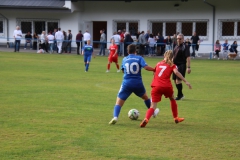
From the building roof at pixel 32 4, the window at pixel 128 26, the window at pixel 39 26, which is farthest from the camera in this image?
the window at pixel 39 26

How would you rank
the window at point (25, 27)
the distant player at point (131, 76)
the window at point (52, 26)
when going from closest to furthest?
the distant player at point (131, 76) < the window at point (52, 26) < the window at point (25, 27)

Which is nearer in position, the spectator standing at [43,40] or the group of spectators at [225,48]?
the group of spectators at [225,48]

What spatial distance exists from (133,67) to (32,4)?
3197cm

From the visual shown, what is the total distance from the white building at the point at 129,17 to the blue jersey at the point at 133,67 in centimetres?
2604

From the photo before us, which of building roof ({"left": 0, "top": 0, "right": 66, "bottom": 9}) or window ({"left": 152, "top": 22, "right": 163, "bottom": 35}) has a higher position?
building roof ({"left": 0, "top": 0, "right": 66, "bottom": 9})

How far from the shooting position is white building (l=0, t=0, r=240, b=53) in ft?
120

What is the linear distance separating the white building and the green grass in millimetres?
18867

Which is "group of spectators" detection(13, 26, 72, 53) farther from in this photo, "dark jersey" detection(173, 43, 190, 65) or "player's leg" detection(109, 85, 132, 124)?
"player's leg" detection(109, 85, 132, 124)

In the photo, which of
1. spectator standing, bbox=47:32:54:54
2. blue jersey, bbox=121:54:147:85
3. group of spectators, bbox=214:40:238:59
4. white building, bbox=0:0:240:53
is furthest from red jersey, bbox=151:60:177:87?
spectator standing, bbox=47:32:54:54

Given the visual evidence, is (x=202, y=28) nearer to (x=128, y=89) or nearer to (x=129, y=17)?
(x=129, y=17)

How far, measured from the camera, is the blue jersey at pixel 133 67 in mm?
10086

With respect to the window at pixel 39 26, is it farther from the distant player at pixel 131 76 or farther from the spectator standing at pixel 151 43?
the distant player at pixel 131 76

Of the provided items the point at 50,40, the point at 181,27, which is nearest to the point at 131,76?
the point at 50,40

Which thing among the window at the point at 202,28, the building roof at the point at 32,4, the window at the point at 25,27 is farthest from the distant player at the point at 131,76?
the window at the point at 25,27
